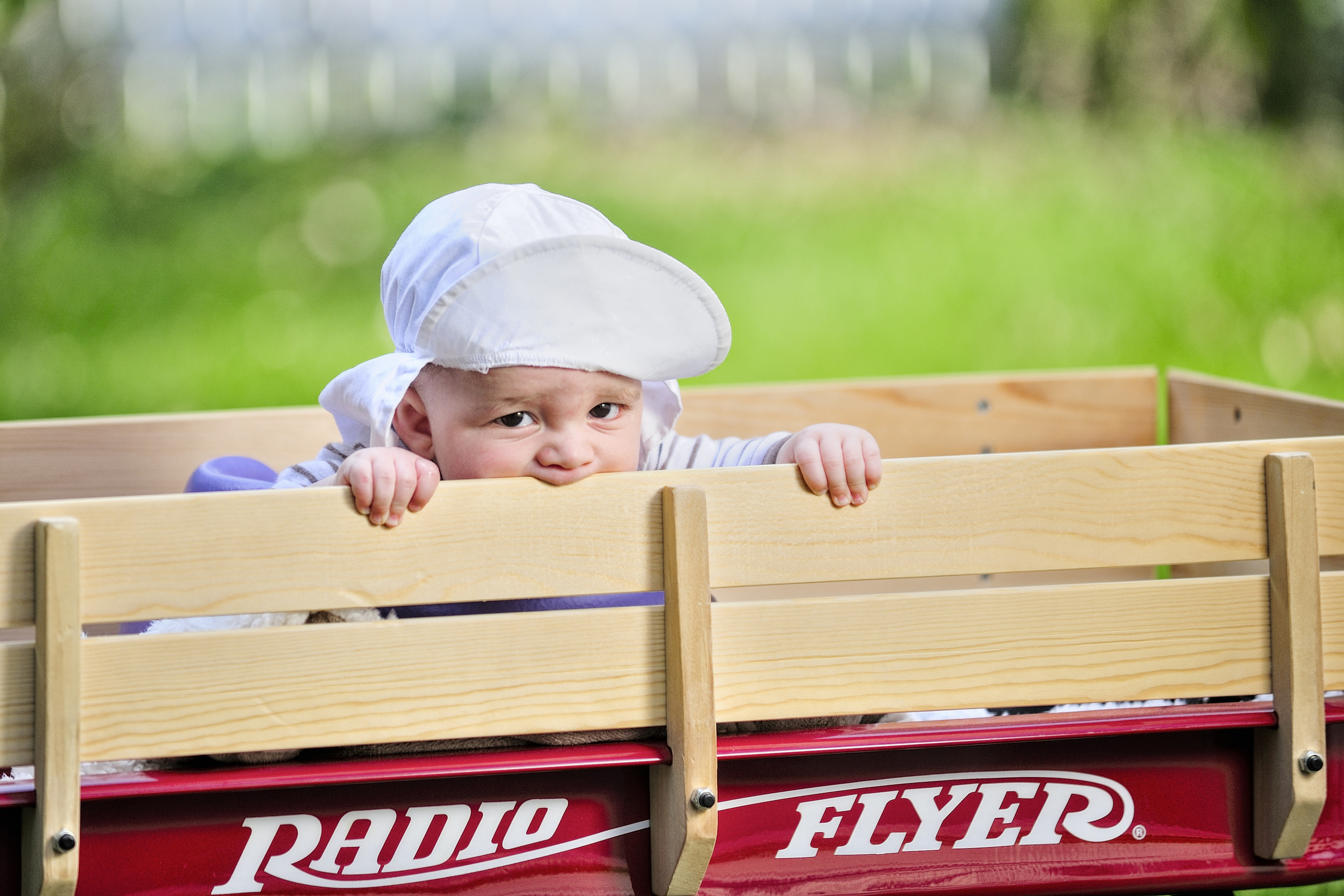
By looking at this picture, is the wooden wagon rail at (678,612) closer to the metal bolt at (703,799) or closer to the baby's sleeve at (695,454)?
the metal bolt at (703,799)

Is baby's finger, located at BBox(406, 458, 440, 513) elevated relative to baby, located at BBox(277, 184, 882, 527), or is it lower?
lower

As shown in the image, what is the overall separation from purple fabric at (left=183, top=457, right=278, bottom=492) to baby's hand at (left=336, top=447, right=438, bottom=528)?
0.37 meters

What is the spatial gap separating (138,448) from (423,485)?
44.8 inches

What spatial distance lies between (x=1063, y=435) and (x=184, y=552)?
170 cm

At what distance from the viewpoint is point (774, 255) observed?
4.61 meters

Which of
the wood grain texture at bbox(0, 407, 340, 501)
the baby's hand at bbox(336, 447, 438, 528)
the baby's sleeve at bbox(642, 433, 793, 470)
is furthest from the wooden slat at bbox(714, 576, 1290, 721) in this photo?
the wood grain texture at bbox(0, 407, 340, 501)

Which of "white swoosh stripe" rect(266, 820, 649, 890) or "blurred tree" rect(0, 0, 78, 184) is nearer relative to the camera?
"white swoosh stripe" rect(266, 820, 649, 890)

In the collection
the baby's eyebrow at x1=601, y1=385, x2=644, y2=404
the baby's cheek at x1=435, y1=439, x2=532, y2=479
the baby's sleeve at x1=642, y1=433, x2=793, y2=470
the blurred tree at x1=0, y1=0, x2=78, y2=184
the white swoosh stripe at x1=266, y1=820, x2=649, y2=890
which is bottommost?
the white swoosh stripe at x1=266, y1=820, x2=649, y2=890

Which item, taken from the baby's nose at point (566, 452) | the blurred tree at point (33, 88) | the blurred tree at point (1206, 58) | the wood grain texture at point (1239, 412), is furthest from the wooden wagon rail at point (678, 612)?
the blurred tree at point (1206, 58)

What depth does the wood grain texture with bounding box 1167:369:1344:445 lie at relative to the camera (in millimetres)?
1934

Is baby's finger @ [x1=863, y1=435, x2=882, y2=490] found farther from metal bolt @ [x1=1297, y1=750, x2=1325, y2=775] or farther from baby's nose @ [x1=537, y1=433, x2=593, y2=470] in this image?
metal bolt @ [x1=1297, y1=750, x2=1325, y2=775]

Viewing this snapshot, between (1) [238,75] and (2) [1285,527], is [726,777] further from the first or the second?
(1) [238,75]

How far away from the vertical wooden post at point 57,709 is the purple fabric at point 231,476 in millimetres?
377

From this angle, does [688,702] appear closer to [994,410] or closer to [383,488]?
[383,488]
